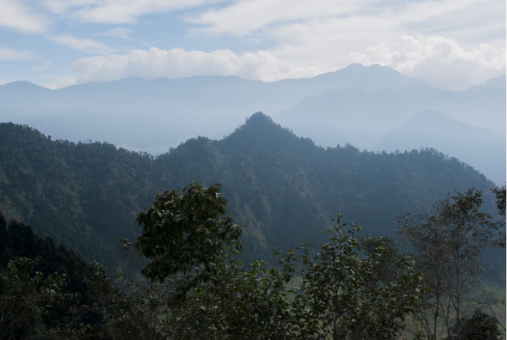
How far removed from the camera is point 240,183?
75938 millimetres

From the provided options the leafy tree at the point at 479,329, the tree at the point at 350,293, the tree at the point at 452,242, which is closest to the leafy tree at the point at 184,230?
the tree at the point at 350,293

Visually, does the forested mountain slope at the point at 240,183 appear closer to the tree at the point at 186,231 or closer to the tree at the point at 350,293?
the tree at the point at 186,231

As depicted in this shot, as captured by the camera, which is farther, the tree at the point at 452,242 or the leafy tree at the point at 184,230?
the tree at the point at 452,242

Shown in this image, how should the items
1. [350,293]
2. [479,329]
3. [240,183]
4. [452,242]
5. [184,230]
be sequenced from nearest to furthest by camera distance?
[350,293] → [184,230] → [452,242] → [479,329] → [240,183]

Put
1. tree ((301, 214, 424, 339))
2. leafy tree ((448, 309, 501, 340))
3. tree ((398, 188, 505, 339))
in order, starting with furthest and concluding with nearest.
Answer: leafy tree ((448, 309, 501, 340)) < tree ((398, 188, 505, 339)) < tree ((301, 214, 424, 339))

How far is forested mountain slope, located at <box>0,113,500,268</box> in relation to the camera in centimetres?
4947

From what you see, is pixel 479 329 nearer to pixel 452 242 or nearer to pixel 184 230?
pixel 452 242

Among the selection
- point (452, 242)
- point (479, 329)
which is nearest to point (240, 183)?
point (479, 329)

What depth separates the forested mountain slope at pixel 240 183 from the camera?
4947 cm

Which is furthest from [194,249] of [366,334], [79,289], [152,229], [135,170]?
[135,170]

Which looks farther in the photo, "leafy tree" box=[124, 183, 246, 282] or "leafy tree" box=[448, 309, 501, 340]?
"leafy tree" box=[448, 309, 501, 340]

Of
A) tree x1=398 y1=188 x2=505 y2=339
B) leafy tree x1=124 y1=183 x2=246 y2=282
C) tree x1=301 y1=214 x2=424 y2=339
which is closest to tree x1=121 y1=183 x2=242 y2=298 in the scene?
leafy tree x1=124 y1=183 x2=246 y2=282

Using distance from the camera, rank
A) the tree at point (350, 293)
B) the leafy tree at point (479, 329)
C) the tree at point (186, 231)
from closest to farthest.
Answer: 1. the tree at point (350, 293)
2. the tree at point (186, 231)
3. the leafy tree at point (479, 329)

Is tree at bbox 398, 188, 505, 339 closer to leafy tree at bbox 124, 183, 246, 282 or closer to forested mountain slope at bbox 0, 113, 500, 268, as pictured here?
leafy tree at bbox 124, 183, 246, 282
